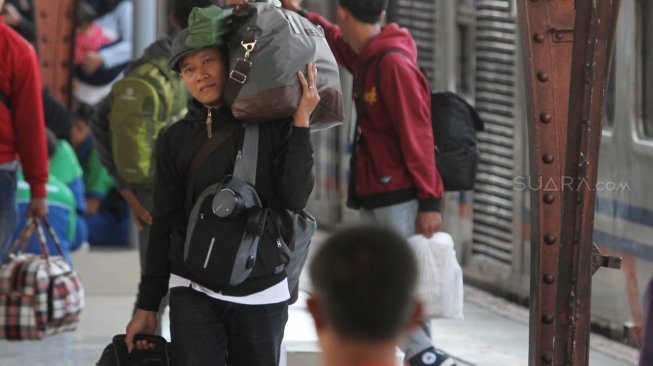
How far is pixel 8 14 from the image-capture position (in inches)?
412

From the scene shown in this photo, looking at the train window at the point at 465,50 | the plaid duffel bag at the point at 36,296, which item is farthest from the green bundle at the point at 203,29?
the train window at the point at 465,50

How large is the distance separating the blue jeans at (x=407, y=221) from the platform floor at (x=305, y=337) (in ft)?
1.59

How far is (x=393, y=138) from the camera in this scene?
6.25 metres

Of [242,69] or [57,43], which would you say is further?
[57,43]

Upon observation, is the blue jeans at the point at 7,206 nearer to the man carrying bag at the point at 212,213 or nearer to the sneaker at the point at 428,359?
the sneaker at the point at 428,359

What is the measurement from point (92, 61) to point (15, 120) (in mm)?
4138

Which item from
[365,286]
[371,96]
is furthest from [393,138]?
[365,286]

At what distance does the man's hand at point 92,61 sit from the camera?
1091cm

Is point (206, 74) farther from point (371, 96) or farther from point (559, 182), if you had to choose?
point (371, 96)

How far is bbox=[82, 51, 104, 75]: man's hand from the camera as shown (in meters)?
10.9

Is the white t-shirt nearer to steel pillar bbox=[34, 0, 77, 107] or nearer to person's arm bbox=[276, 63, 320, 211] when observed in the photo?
person's arm bbox=[276, 63, 320, 211]

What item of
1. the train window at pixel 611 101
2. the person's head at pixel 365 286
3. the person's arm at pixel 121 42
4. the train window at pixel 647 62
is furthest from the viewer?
the person's arm at pixel 121 42

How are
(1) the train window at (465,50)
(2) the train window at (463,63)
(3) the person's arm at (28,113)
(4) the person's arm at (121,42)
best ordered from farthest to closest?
(4) the person's arm at (121,42) → (2) the train window at (463,63) → (1) the train window at (465,50) → (3) the person's arm at (28,113)

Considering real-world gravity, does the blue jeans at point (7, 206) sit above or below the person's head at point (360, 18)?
below
